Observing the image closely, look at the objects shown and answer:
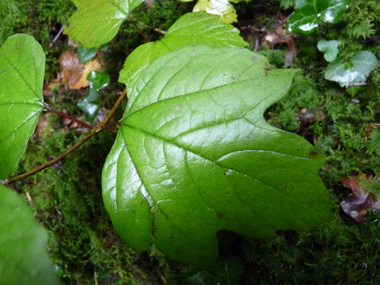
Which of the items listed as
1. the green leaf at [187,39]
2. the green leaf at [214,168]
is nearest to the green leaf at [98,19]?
the green leaf at [187,39]

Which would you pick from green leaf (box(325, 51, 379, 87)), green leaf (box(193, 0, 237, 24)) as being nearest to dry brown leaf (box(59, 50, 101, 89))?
green leaf (box(193, 0, 237, 24))

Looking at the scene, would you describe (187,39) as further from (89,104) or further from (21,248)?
(21,248)

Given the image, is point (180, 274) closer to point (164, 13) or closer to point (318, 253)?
point (318, 253)

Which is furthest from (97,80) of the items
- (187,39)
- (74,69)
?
(187,39)

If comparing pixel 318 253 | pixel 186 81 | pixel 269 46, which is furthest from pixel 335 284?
pixel 269 46

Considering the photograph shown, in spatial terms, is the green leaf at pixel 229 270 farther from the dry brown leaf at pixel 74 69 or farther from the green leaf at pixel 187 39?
the dry brown leaf at pixel 74 69

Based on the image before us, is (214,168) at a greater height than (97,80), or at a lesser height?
lesser
